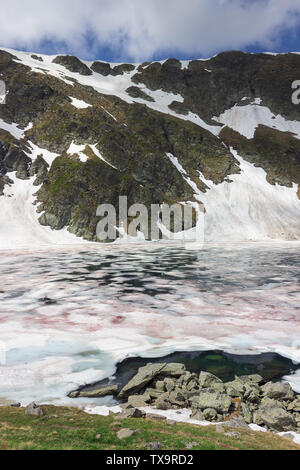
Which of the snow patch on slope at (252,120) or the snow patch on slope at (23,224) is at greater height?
the snow patch on slope at (252,120)

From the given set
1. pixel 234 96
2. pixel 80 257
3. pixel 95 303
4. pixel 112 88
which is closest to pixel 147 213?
pixel 80 257

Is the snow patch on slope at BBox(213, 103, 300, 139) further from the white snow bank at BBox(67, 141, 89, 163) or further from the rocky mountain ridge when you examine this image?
the white snow bank at BBox(67, 141, 89, 163)

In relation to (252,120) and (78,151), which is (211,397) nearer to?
(78,151)

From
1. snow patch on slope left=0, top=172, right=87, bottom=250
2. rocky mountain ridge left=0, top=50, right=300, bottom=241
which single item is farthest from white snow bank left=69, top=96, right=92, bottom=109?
snow patch on slope left=0, top=172, right=87, bottom=250

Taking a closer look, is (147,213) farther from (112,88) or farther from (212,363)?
(112,88)

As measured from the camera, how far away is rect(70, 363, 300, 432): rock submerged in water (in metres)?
A: 10.9

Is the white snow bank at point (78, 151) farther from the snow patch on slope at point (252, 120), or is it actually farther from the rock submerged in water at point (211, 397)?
the rock submerged in water at point (211, 397)

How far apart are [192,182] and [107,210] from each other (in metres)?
40.6

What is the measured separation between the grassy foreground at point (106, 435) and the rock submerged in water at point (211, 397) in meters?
1.05

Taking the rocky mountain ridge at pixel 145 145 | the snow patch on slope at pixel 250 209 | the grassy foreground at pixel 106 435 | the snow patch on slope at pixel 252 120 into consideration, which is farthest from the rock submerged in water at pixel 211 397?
the snow patch on slope at pixel 252 120

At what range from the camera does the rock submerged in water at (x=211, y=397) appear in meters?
10.9

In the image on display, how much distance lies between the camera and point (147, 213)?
93.9 m

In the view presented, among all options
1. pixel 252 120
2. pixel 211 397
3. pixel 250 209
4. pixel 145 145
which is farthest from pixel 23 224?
pixel 252 120

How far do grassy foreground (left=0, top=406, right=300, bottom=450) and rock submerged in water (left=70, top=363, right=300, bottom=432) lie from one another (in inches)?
41.2
